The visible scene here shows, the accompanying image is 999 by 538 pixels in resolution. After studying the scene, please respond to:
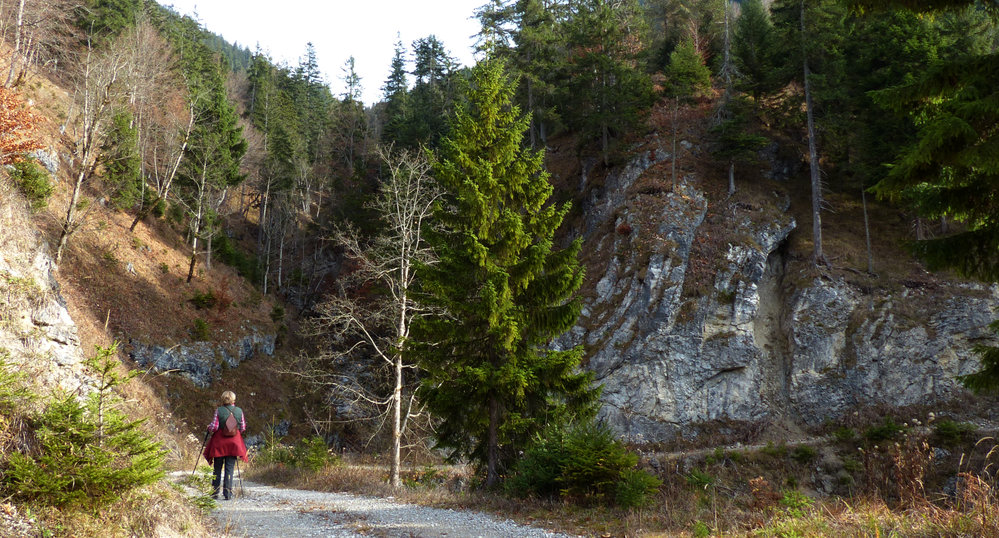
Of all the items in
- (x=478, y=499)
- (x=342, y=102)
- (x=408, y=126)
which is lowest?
(x=478, y=499)

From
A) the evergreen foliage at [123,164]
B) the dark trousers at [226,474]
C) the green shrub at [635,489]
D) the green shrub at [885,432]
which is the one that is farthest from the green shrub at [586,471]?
the evergreen foliage at [123,164]

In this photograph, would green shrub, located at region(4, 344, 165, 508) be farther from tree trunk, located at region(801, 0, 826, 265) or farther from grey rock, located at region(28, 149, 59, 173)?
tree trunk, located at region(801, 0, 826, 265)

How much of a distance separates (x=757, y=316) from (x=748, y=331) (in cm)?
164

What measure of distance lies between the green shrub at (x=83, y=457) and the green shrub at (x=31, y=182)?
1776 centimetres

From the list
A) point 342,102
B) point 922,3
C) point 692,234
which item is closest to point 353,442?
point 692,234

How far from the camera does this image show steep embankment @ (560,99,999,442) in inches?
844

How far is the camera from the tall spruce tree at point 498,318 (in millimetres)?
10625

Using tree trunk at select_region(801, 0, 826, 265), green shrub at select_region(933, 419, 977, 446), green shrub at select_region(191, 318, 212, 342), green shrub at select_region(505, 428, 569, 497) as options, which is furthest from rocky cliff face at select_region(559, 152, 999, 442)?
green shrub at select_region(191, 318, 212, 342)

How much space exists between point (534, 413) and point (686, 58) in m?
28.6

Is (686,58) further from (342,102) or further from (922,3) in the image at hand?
(342,102)

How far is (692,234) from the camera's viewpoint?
88.2 ft

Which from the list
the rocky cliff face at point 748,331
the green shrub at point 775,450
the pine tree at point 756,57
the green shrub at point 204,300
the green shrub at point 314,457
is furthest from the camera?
the pine tree at point 756,57

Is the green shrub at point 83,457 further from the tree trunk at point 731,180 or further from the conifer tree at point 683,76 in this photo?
the tree trunk at point 731,180

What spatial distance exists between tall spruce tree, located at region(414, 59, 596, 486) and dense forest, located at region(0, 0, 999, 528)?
0.06 m
